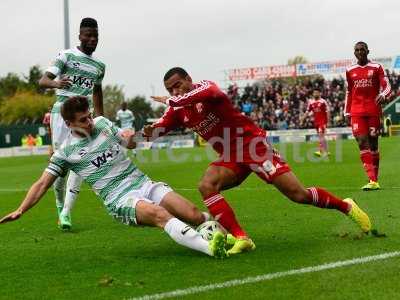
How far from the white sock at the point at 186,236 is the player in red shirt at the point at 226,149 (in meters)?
0.50

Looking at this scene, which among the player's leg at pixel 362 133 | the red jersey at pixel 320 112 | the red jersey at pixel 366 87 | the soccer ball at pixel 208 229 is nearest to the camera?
the soccer ball at pixel 208 229

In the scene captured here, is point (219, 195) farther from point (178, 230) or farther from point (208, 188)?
point (178, 230)

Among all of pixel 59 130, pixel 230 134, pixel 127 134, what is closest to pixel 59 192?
pixel 59 130

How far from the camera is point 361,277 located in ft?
18.2

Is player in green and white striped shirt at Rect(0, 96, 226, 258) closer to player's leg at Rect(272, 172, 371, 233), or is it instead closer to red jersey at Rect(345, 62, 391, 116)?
player's leg at Rect(272, 172, 371, 233)

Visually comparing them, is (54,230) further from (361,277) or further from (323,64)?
(323,64)

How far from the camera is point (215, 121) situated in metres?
7.35

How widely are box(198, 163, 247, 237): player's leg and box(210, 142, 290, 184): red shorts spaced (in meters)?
0.07

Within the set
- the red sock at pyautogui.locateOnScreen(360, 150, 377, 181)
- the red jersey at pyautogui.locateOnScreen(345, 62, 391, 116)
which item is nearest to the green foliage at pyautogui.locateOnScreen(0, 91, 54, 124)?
the red jersey at pyautogui.locateOnScreen(345, 62, 391, 116)

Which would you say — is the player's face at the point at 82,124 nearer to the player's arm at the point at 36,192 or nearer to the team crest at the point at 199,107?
the player's arm at the point at 36,192

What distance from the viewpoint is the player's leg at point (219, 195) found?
717cm

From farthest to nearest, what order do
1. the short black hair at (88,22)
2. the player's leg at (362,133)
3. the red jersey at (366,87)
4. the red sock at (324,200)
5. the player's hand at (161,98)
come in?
the red jersey at (366,87)
the player's leg at (362,133)
the short black hair at (88,22)
the player's hand at (161,98)
the red sock at (324,200)

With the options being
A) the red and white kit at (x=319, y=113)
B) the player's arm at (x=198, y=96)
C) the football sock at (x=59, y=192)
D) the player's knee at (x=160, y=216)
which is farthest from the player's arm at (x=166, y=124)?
the red and white kit at (x=319, y=113)

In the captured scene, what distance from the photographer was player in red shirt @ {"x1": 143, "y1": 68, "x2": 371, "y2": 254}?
277 inches
